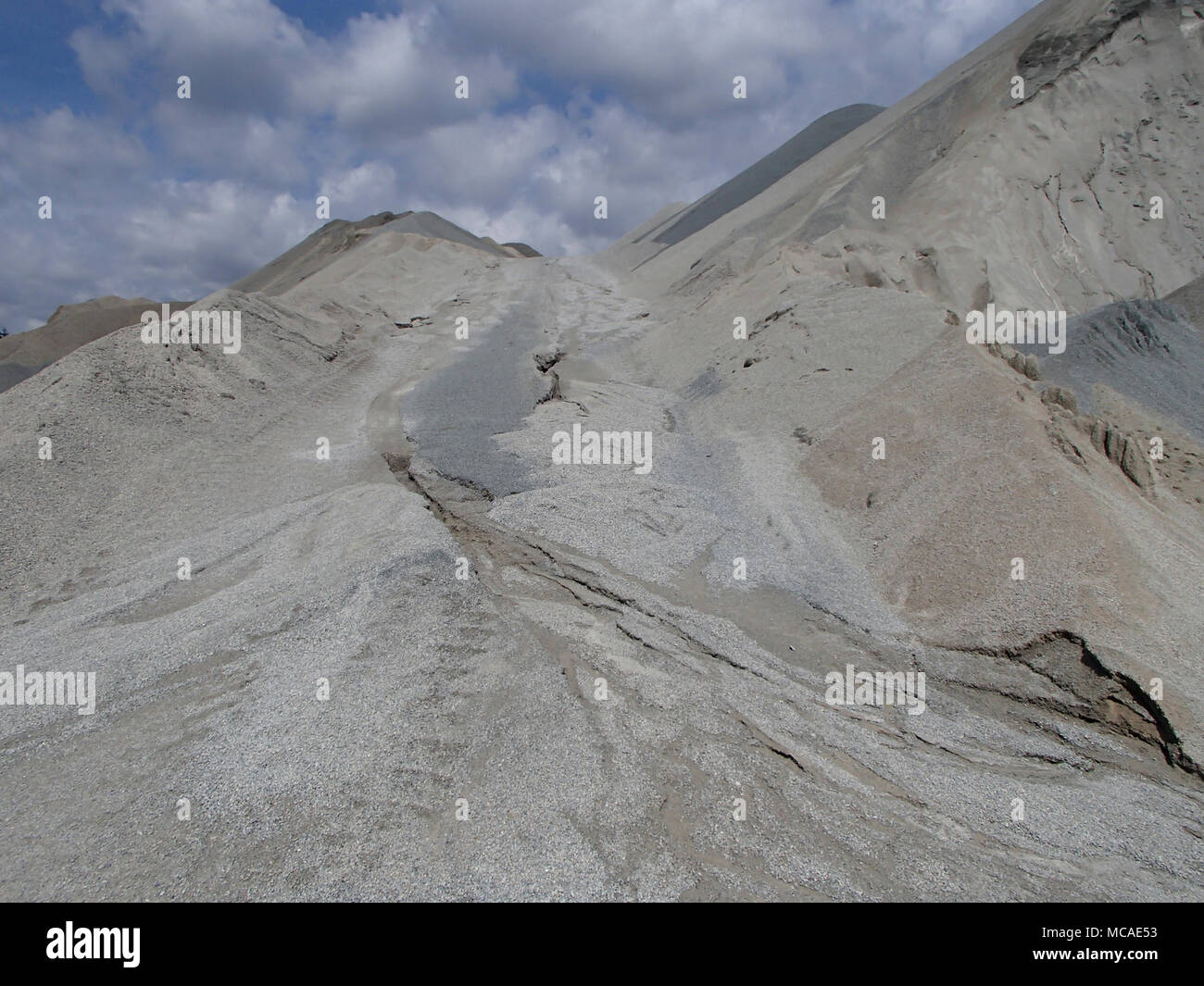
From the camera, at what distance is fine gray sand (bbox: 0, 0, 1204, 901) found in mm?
4410

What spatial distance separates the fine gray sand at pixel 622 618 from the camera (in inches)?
174

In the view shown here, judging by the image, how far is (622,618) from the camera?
7.10m

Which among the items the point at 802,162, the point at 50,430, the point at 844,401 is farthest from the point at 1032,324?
the point at 802,162

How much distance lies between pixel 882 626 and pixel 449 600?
4.53m

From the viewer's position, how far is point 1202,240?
67.7ft
